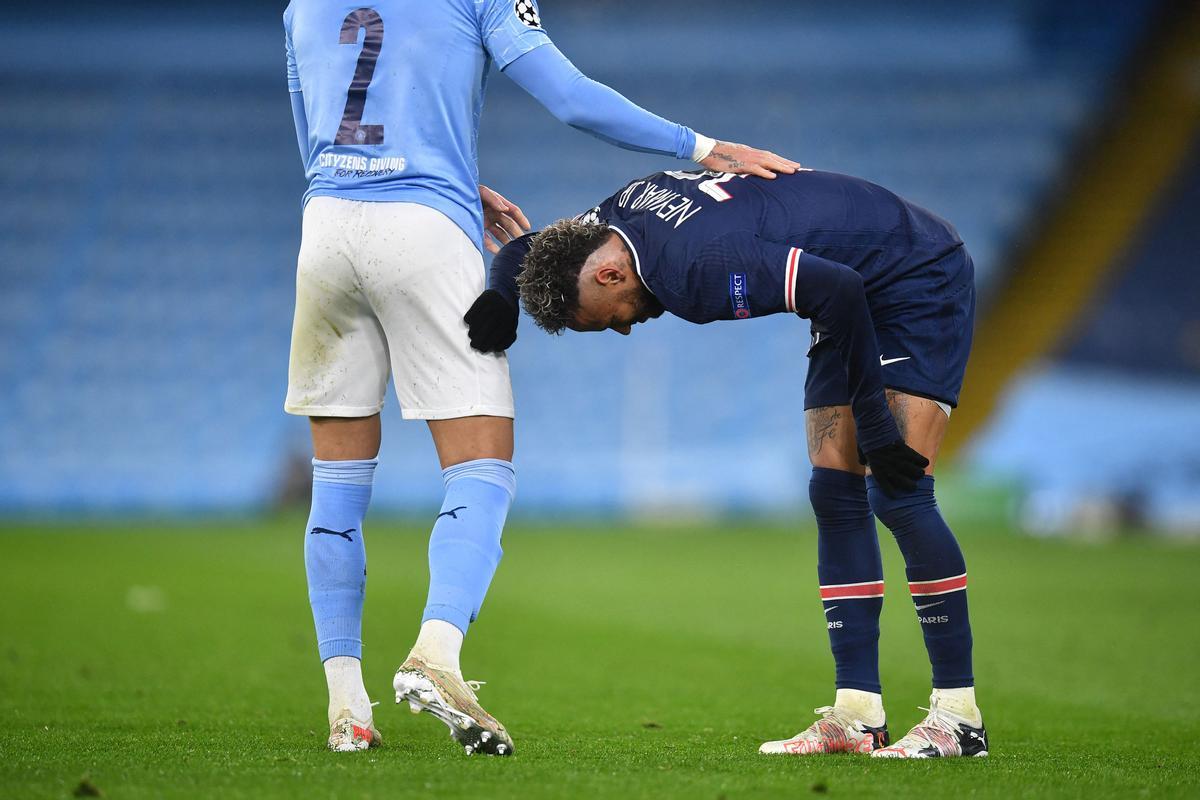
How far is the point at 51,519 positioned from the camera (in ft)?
70.1

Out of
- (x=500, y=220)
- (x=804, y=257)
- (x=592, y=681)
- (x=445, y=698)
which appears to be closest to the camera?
(x=445, y=698)

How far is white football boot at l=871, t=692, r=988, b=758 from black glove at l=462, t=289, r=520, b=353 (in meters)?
1.40

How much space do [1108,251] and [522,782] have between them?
888 inches

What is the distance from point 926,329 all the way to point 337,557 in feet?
5.32

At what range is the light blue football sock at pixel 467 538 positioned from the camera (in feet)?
10.5

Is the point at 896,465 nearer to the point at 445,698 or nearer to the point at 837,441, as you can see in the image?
the point at 837,441

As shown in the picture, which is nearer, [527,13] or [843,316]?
[843,316]

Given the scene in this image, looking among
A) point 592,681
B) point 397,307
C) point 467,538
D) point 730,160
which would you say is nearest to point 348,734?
point 467,538

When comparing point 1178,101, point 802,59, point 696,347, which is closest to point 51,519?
point 696,347

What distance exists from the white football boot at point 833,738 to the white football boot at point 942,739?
0.36 ft

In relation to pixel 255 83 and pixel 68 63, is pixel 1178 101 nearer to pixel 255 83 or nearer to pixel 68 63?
pixel 255 83

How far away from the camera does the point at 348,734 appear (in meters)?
3.36

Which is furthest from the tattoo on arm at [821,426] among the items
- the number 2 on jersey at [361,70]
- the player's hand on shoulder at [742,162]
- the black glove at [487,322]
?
the number 2 on jersey at [361,70]

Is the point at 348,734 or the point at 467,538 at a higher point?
the point at 467,538
